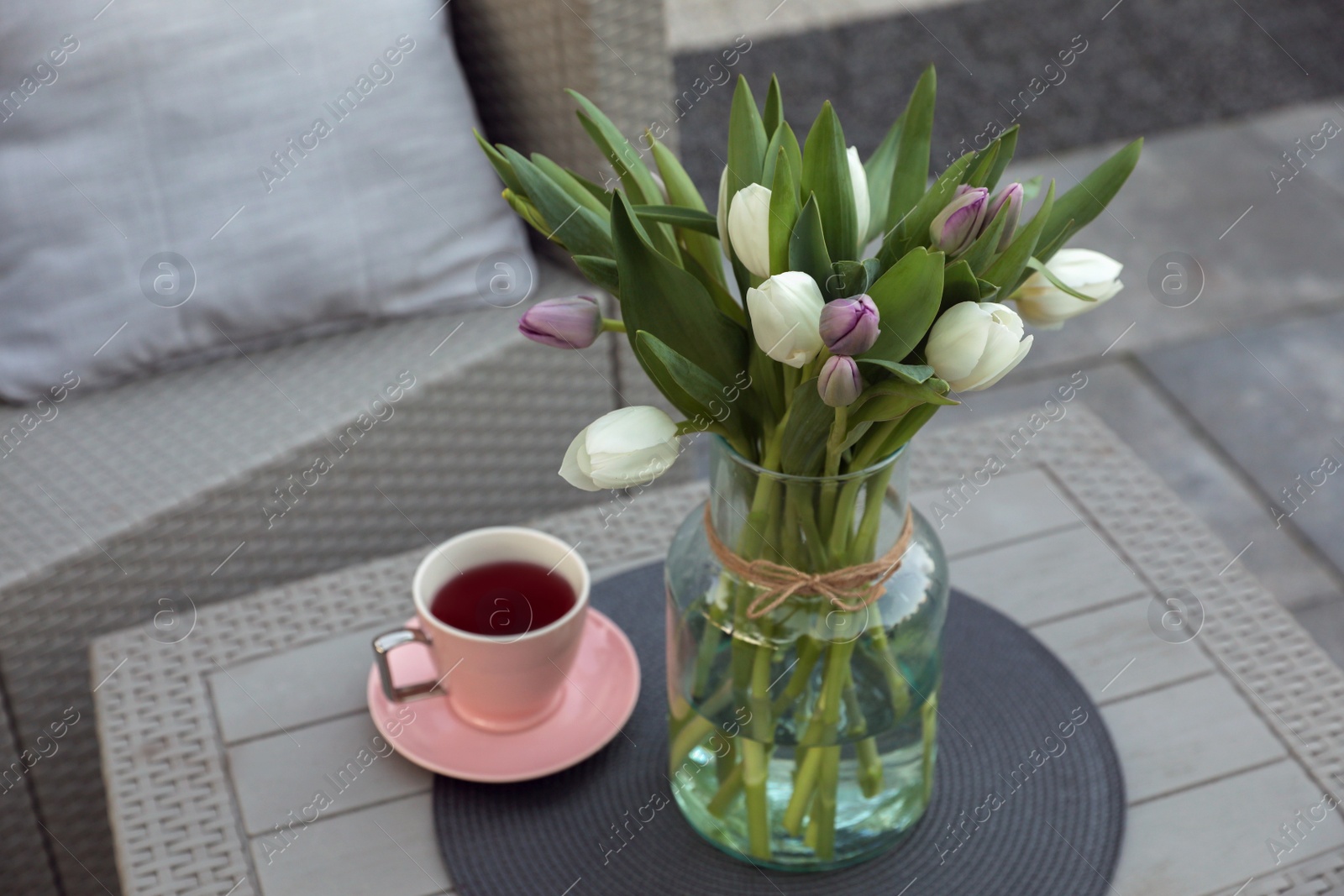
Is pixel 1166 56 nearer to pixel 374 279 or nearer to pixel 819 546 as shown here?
pixel 374 279

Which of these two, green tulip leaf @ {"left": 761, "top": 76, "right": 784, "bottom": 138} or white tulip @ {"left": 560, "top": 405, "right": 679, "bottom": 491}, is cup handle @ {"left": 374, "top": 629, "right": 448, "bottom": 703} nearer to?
white tulip @ {"left": 560, "top": 405, "right": 679, "bottom": 491}

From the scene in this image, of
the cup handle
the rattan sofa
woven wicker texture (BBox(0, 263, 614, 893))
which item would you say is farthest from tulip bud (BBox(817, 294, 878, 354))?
woven wicker texture (BBox(0, 263, 614, 893))

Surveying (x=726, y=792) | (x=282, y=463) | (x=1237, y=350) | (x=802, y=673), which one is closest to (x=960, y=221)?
(x=802, y=673)

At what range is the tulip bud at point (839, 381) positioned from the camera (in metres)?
0.51

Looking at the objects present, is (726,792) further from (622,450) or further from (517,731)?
(622,450)

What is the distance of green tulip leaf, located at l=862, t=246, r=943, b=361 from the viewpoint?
505mm

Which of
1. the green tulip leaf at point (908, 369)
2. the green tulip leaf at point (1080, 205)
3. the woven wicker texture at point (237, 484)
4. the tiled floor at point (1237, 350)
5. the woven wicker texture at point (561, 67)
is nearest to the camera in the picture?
the green tulip leaf at point (908, 369)

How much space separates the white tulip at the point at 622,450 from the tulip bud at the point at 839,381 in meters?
0.08

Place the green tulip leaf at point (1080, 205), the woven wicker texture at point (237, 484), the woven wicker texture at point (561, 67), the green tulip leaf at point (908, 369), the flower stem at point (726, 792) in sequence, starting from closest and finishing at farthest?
the green tulip leaf at point (908, 369)
the green tulip leaf at point (1080, 205)
the flower stem at point (726, 792)
the woven wicker texture at point (237, 484)
the woven wicker texture at point (561, 67)

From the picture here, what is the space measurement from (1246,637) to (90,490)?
37.6 inches

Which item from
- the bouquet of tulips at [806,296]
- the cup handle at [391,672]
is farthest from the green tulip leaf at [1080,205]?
the cup handle at [391,672]

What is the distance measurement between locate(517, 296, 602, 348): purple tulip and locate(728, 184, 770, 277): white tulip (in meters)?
0.08

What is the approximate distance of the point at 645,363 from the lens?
1.87ft

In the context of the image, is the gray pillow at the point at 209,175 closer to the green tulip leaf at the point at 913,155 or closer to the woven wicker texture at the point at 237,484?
the woven wicker texture at the point at 237,484
